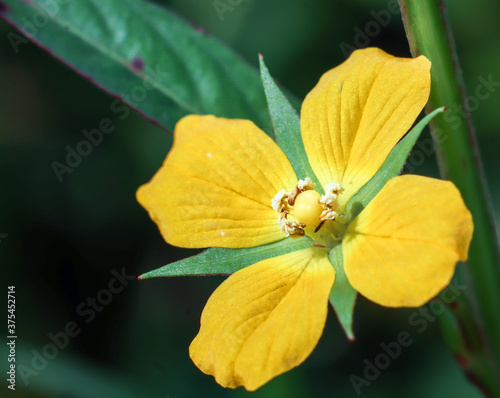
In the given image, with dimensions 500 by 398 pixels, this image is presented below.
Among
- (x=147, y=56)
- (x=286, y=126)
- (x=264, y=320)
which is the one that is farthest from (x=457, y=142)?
(x=147, y=56)

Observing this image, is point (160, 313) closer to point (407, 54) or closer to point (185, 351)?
point (185, 351)

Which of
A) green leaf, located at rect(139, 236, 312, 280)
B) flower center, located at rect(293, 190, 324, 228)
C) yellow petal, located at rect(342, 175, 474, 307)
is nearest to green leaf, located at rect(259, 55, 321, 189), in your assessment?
flower center, located at rect(293, 190, 324, 228)

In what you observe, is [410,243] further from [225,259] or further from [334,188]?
[225,259]

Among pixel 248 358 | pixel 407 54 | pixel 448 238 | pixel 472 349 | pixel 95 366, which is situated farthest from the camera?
pixel 407 54

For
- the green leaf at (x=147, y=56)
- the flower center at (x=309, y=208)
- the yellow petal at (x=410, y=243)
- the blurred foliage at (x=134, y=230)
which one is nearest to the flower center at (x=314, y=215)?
the flower center at (x=309, y=208)

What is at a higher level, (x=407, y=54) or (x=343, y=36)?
(x=343, y=36)

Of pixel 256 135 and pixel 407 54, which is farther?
pixel 407 54

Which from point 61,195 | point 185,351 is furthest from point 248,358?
point 61,195

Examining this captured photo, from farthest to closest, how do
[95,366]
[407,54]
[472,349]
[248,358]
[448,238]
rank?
[407,54]
[95,366]
[472,349]
[248,358]
[448,238]
